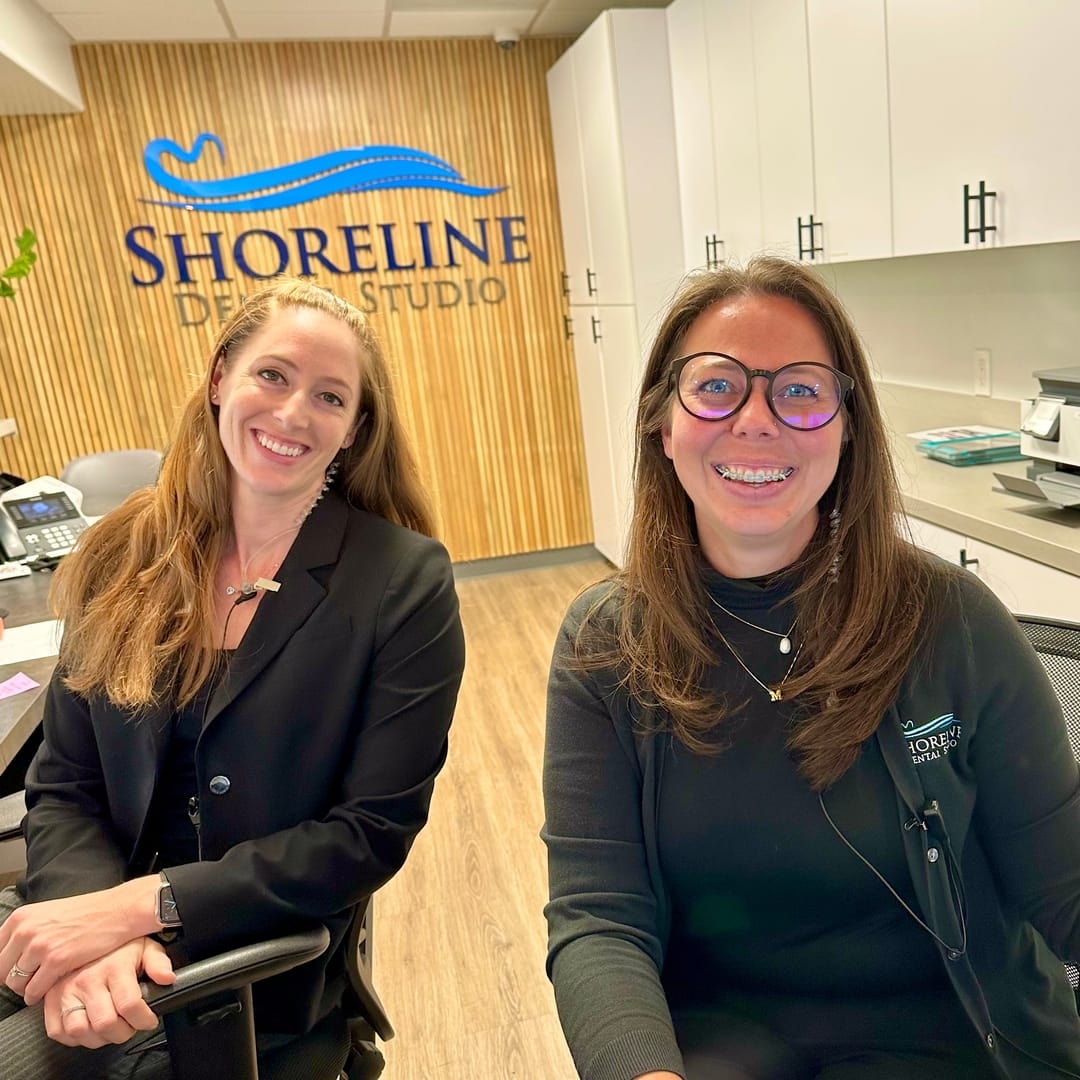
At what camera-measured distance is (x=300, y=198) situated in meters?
4.98

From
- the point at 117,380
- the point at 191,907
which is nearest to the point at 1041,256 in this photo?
the point at 191,907

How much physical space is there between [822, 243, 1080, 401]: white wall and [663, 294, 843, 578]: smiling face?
66.7 inches

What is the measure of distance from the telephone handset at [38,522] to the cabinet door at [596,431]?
276 centimetres

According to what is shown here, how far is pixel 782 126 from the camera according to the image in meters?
3.38

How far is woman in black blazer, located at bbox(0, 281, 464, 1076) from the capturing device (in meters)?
1.28

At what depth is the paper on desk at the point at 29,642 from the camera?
79.0 inches

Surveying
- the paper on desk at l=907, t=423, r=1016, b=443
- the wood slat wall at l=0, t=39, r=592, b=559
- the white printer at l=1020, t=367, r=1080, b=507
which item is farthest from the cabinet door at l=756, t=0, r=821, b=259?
the wood slat wall at l=0, t=39, r=592, b=559

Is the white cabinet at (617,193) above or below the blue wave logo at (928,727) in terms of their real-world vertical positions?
above

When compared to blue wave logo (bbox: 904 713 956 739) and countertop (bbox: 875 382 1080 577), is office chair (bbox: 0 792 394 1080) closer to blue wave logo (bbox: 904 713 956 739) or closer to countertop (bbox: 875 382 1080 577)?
blue wave logo (bbox: 904 713 956 739)

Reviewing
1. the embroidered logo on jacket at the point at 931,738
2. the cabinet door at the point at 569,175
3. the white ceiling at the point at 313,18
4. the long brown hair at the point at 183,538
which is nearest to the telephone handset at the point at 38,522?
the long brown hair at the point at 183,538

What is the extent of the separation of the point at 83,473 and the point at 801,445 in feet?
11.0

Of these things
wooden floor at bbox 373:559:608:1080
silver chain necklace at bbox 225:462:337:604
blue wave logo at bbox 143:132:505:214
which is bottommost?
wooden floor at bbox 373:559:608:1080

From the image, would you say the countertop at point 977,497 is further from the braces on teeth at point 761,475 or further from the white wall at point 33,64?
the white wall at point 33,64

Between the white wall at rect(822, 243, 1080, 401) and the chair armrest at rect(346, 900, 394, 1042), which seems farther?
the white wall at rect(822, 243, 1080, 401)
